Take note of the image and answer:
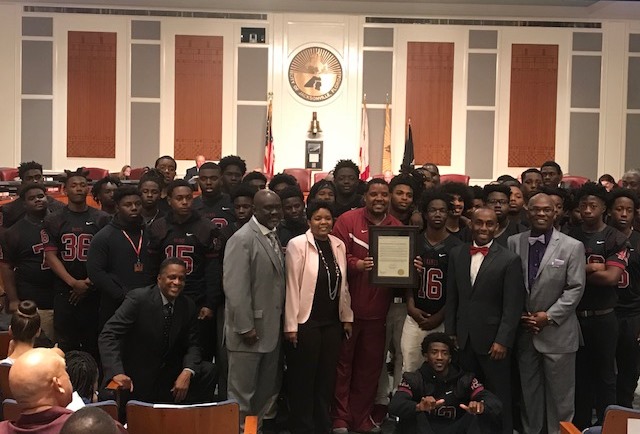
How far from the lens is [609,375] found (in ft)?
17.8

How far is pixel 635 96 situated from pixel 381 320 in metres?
12.0

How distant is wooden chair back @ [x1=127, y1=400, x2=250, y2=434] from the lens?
134 inches

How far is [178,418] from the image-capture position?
3.41 meters

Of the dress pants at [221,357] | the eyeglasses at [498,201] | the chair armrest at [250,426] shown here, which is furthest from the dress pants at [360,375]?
the chair armrest at [250,426]

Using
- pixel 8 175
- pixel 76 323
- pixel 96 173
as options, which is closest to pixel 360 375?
pixel 76 323

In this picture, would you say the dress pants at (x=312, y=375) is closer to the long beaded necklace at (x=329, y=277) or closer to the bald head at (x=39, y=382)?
the long beaded necklace at (x=329, y=277)

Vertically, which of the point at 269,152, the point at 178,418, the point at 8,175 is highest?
the point at 269,152

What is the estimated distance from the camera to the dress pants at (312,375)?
521cm

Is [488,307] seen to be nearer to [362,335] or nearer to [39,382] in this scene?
[362,335]

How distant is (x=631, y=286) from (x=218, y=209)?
3.20 metres

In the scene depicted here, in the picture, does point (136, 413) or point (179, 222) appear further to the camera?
point (179, 222)

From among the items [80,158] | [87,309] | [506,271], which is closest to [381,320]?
[506,271]

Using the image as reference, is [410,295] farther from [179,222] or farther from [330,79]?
[330,79]

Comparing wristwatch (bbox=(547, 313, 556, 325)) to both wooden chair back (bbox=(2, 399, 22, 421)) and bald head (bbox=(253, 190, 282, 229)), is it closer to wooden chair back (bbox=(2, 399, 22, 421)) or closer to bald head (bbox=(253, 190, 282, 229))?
bald head (bbox=(253, 190, 282, 229))
